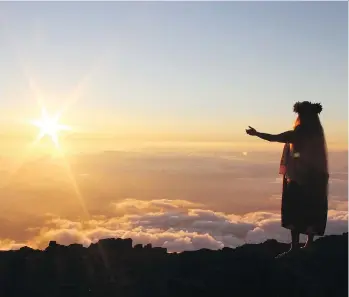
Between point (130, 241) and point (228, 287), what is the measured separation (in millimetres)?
3643

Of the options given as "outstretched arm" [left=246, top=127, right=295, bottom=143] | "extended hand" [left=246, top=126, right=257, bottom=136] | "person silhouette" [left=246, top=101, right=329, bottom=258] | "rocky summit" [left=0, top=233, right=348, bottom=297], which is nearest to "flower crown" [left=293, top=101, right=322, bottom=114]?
"person silhouette" [left=246, top=101, right=329, bottom=258]

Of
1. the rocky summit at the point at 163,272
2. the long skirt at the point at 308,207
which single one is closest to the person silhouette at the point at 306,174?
the long skirt at the point at 308,207

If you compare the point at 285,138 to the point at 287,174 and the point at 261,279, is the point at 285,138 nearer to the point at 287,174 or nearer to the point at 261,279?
the point at 287,174

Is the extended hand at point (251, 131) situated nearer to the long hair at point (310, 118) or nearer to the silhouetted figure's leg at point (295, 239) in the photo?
the long hair at point (310, 118)

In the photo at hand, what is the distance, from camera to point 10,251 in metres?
11.9

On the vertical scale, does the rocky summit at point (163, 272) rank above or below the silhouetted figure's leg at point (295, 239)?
below

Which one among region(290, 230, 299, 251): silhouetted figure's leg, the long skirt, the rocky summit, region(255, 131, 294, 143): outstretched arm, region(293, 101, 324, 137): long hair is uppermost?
region(293, 101, 324, 137): long hair

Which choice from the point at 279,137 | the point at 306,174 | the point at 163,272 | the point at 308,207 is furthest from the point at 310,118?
the point at 163,272

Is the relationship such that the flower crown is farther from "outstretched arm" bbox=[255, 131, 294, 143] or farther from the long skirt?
the long skirt

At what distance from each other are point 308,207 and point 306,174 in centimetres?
77

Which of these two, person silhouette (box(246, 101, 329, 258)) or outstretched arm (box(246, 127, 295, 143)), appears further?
person silhouette (box(246, 101, 329, 258))

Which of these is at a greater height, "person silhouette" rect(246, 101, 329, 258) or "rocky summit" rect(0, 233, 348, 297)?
"person silhouette" rect(246, 101, 329, 258)

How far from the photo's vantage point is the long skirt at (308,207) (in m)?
11.4

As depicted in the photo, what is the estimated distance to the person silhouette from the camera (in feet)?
37.0
